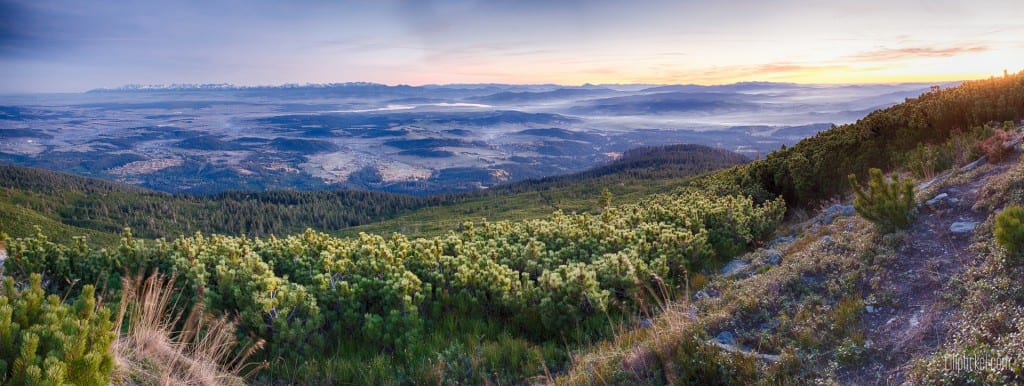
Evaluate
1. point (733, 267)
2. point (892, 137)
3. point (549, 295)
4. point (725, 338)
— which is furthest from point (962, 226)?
point (892, 137)

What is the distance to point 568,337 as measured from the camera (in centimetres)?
778

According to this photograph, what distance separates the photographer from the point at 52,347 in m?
4.16

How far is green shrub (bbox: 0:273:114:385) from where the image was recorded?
3.73 metres

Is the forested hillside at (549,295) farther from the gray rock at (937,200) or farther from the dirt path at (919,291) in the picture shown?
the gray rock at (937,200)

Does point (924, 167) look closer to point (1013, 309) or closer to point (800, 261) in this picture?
point (800, 261)

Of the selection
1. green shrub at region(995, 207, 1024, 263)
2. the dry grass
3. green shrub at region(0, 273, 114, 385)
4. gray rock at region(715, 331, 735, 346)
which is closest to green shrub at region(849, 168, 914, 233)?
green shrub at region(995, 207, 1024, 263)

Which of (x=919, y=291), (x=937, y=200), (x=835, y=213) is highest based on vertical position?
(x=937, y=200)

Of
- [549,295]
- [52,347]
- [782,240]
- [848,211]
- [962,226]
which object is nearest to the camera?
[52,347]

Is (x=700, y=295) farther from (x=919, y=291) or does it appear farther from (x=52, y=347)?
(x=52, y=347)

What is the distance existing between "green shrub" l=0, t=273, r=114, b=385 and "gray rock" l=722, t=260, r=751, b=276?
9461 millimetres

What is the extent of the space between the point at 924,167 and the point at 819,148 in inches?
278

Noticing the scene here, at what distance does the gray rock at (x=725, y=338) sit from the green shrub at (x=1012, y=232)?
128 inches

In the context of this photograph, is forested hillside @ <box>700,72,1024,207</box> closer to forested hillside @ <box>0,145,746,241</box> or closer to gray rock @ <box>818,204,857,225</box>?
gray rock @ <box>818,204,857,225</box>

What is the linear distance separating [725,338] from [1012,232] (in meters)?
3.41
